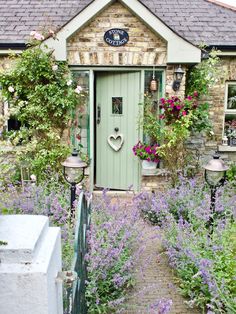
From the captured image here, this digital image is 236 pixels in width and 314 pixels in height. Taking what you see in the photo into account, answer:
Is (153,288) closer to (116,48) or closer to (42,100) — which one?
(42,100)

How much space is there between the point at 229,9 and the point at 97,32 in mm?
4297

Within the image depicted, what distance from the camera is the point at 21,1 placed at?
9.41m

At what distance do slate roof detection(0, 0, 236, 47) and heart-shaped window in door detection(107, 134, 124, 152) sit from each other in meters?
2.68

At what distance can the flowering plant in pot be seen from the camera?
293 inches

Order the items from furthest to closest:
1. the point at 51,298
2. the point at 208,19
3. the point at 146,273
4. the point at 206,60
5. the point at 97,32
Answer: the point at 208,19 < the point at 206,60 < the point at 97,32 < the point at 146,273 < the point at 51,298

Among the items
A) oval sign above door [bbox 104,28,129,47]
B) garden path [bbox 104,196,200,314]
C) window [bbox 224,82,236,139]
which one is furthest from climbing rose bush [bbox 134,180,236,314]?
window [bbox 224,82,236,139]

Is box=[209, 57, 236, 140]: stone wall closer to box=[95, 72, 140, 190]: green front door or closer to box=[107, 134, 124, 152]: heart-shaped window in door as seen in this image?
box=[95, 72, 140, 190]: green front door

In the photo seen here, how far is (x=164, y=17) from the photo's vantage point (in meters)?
8.59

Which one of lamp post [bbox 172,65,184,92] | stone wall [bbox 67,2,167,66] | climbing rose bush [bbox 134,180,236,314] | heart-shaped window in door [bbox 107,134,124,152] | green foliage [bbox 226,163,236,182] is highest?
stone wall [bbox 67,2,167,66]

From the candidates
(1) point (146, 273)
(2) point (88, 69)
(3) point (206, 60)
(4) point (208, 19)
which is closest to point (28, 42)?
(2) point (88, 69)

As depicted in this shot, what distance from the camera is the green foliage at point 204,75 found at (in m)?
7.68

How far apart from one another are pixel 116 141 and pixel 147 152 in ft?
2.82

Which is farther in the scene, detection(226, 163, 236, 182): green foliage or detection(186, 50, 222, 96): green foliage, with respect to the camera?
detection(226, 163, 236, 182): green foliage

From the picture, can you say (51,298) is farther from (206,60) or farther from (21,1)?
(21,1)
